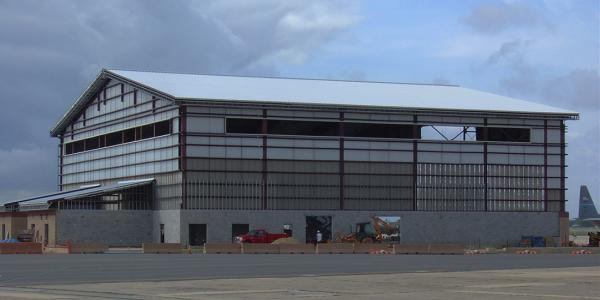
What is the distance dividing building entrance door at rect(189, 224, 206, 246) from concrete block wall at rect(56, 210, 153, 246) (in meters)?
7.02

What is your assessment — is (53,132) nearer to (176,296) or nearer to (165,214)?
(165,214)

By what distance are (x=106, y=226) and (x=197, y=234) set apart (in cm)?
978

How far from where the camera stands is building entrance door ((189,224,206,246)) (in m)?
90.1

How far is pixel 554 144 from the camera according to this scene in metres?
100

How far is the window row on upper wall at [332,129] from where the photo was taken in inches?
3622

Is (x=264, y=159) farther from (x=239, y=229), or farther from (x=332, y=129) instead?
(x=332, y=129)

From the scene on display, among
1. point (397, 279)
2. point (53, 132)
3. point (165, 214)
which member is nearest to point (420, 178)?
point (165, 214)

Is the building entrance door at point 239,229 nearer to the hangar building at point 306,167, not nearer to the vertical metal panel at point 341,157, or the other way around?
the hangar building at point 306,167

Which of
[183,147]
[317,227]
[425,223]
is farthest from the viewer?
[425,223]

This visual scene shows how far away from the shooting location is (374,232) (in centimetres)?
9456

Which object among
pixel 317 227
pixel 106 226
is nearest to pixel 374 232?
pixel 317 227

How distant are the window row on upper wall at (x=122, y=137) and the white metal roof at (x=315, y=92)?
3818 millimetres

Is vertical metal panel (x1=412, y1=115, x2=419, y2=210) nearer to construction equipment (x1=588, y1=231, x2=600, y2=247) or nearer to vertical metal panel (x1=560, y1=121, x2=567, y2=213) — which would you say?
vertical metal panel (x1=560, y1=121, x2=567, y2=213)

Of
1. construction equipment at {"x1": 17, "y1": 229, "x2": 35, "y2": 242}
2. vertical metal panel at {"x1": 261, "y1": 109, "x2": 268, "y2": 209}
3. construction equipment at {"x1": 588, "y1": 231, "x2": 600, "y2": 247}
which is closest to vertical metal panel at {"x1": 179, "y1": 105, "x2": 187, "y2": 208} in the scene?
vertical metal panel at {"x1": 261, "y1": 109, "x2": 268, "y2": 209}
